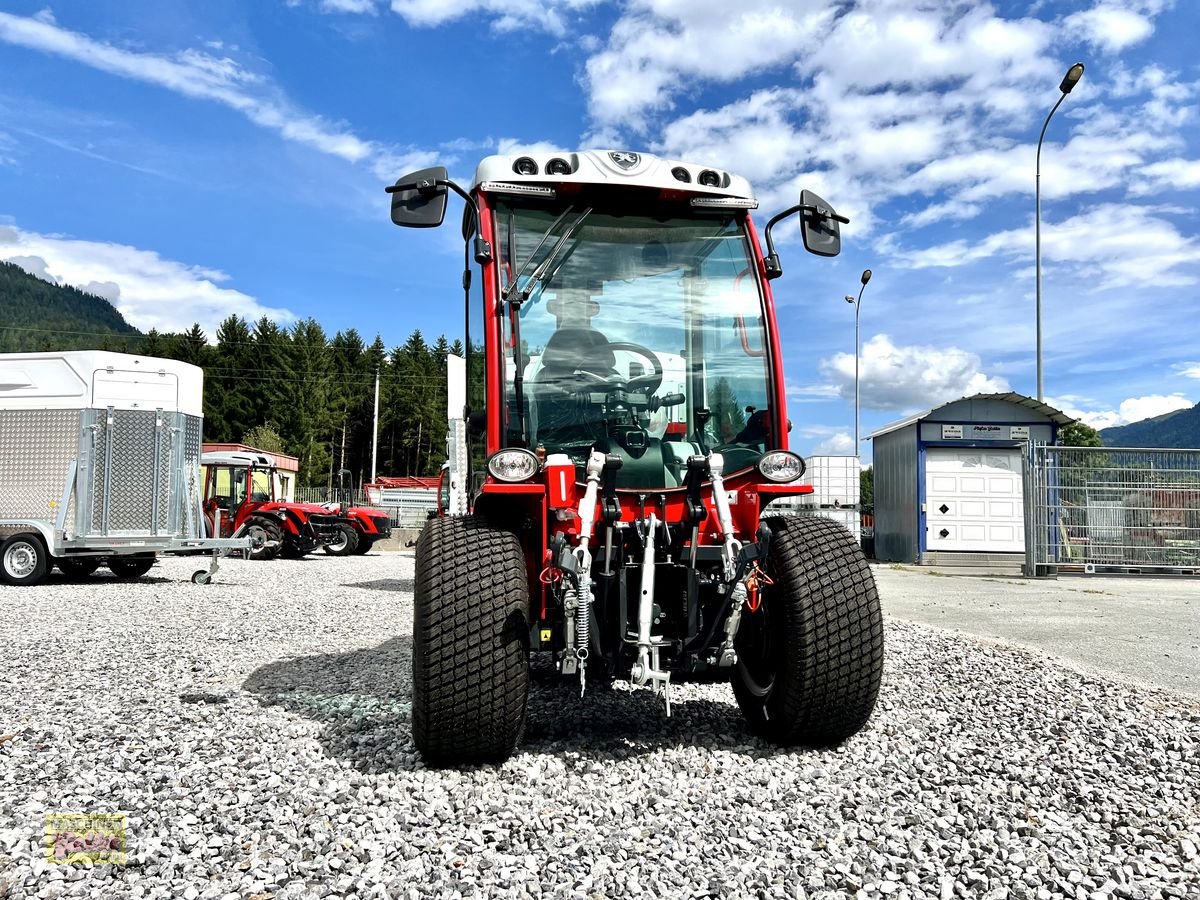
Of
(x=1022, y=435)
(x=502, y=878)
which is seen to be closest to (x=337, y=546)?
(x=1022, y=435)

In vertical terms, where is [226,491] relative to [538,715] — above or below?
above

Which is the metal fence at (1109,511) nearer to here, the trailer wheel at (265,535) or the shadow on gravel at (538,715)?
the shadow on gravel at (538,715)

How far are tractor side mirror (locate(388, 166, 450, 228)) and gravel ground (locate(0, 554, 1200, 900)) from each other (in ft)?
7.41

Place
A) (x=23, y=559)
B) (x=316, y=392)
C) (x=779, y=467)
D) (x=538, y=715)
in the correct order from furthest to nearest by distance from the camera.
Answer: (x=316, y=392) < (x=23, y=559) < (x=538, y=715) < (x=779, y=467)

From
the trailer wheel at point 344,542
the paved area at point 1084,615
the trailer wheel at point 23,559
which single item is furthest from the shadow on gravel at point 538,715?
the trailer wheel at point 344,542

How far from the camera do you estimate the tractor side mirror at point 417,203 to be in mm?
3838

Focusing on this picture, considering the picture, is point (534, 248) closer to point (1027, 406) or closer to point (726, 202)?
point (726, 202)

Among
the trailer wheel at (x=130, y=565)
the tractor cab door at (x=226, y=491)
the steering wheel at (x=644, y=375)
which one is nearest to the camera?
the steering wheel at (x=644, y=375)

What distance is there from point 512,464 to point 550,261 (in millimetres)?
1105

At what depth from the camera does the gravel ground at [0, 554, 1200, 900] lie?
2.51m

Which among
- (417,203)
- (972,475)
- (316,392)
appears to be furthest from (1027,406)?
(316,392)

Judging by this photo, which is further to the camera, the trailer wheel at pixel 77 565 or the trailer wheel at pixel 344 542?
the trailer wheel at pixel 344 542

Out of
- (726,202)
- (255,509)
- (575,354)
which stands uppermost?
(726,202)

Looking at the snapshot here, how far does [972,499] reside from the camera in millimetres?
18562
